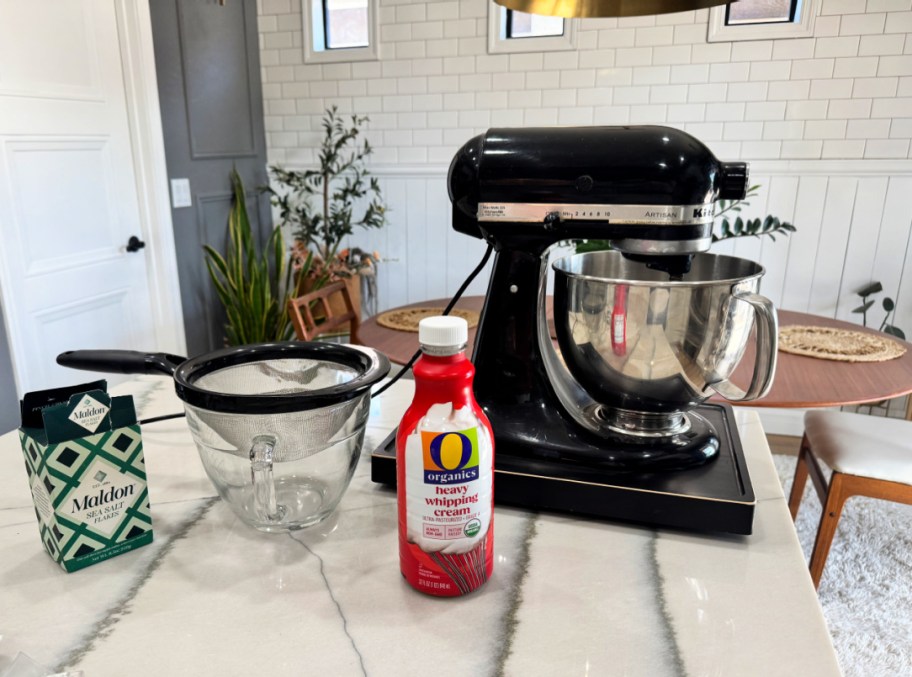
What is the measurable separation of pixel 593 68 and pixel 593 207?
259 centimetres

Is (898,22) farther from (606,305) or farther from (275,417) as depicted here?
(275,417)

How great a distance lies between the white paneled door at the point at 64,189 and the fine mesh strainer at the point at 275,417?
6.45 ft

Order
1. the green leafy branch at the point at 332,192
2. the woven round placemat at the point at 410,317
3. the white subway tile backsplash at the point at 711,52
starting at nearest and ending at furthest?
the woven round placemat at the point at 410,317, the white subway tile backsplash at the point at 711,52, the green leafy branch at the point at 332,192

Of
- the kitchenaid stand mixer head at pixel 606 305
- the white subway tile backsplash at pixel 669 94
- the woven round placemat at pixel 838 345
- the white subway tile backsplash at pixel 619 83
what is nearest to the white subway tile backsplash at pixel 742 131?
the white subway tile backsplash at pixel 619 83

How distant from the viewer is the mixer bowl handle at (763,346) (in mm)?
730

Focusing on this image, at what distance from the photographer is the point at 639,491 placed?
741 millimetres

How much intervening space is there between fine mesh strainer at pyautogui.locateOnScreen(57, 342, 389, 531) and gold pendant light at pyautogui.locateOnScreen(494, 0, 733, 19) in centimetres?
59

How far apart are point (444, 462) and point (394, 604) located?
16 centimetres

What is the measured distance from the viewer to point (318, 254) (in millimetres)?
3582

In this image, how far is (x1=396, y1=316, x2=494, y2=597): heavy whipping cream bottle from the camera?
0.58 meters

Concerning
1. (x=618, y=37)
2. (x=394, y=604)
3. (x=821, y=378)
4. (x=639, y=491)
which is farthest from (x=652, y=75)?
(x=394, y=604)

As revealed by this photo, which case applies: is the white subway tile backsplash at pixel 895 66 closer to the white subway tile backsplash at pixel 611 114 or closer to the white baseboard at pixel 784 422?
the white subway tile backsplash at pixel 611 114

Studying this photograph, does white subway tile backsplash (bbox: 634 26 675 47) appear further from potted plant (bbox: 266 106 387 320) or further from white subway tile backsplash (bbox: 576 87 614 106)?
potted plant (bbox: 266 106 387 320)

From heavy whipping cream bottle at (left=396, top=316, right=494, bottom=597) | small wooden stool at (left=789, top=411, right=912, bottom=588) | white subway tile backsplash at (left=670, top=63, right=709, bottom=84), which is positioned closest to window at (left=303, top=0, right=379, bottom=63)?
white subway tile backsplash at (left=670, top=63, right=709, bottom=84)
